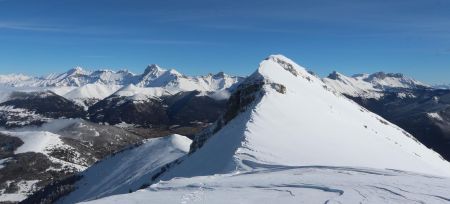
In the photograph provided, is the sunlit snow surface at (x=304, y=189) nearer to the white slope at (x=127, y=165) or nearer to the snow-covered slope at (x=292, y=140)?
the snow-covered slope at (x=292, y=140)

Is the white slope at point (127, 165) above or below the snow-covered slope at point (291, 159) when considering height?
above

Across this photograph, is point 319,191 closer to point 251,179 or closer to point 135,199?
point 251,179

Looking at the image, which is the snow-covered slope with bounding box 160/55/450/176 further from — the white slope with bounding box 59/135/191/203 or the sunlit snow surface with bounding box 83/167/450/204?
the white slope with bounding box 59/135/191/203

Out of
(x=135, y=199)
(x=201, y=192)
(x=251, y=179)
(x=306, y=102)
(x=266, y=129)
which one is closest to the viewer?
(x=135, y=199)

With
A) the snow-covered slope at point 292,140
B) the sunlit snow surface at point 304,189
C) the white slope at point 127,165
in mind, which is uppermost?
the white slope at point 127,165

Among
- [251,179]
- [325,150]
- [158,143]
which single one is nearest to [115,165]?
[158,143]

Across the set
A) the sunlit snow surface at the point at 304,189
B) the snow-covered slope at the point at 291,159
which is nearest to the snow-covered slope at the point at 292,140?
the snow-covered slope at the point at 291,159

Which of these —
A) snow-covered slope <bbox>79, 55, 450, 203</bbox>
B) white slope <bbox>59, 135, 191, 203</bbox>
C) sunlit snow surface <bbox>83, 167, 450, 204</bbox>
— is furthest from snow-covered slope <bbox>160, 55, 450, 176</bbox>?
white slope <bbox>59, 135, 191, 203</bbox>
